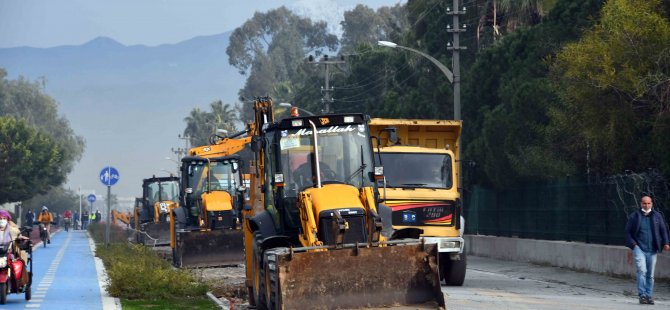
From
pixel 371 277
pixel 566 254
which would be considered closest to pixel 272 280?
pixel 371 277

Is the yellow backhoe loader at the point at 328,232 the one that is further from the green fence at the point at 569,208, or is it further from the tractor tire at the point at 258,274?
the green fence at the point at 569,208

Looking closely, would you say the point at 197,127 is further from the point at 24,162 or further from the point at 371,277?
the point at 371,277

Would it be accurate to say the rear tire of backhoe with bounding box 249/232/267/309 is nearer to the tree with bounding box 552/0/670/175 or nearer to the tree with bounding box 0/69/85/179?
the tree with bounding box 552/0/670/175

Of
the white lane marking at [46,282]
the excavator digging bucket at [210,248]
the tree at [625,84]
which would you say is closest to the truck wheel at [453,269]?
the tree at [625,84]

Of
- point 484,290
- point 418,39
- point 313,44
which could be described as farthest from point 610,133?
point 313,44

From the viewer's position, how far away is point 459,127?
2700 centimetres

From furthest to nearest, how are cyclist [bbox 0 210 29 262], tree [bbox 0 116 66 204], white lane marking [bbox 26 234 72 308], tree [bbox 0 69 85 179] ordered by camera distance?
tree [bbox 0 69 85 179] → tree [bbox 0 116 66 204] → white lane marking [bbox 26 234 72 308] → cyclist [bbox 0 210 29 262]

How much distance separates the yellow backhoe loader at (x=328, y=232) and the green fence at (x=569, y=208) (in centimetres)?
1057

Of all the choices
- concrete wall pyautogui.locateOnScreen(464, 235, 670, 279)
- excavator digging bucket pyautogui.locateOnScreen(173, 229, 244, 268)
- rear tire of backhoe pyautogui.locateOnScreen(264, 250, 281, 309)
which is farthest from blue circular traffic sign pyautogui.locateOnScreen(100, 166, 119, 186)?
rear tire of backhoe pyautogui.locateOnScreen(264, 250, 281, 309)

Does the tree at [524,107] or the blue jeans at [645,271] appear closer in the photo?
the blue jeans at [645,271]

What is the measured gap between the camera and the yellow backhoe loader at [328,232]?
16859 millimetres

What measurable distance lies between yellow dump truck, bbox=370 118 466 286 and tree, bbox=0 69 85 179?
484 ft

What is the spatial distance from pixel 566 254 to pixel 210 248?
869 centimetres

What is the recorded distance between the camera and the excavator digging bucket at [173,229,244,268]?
32.8 metres
